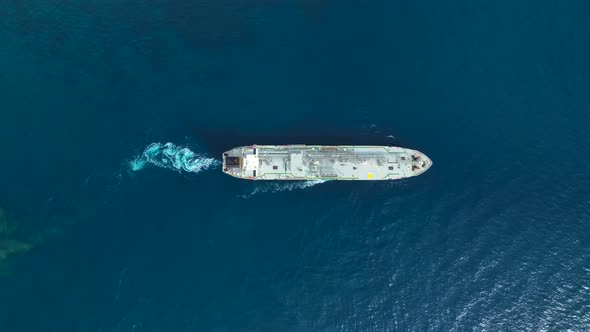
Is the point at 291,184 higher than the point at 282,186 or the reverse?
higher

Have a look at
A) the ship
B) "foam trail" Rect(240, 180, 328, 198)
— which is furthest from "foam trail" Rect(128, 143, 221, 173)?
"foam trail" Rect(240, 180, 328, 198)

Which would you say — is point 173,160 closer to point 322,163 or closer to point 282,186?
point 282,186

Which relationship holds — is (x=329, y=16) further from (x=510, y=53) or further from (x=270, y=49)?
(x=510, y=53)

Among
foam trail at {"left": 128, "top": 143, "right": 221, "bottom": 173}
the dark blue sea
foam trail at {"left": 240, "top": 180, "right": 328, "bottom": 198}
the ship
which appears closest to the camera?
the dark blue sea

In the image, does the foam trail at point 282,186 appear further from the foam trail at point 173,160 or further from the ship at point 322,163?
the foam trail at point 173,160

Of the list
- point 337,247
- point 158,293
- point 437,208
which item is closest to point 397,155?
point 437,208

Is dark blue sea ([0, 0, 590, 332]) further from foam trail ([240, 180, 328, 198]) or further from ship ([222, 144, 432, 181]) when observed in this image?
ship ([222, 144, 432, 181])

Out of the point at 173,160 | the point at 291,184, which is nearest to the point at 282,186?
the point at 291,184
